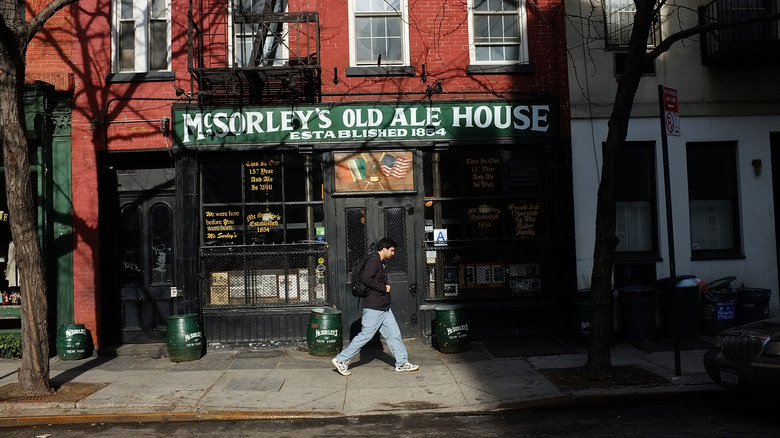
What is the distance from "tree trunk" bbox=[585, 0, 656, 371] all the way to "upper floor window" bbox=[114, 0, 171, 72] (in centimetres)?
773

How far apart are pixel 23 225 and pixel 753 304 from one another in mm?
11243

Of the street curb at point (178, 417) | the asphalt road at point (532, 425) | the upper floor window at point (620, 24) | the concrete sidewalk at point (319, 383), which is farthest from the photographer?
the upper floor window at point (620, 24)

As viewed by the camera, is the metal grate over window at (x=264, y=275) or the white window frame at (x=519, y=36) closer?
the metal grate over window at (x=264, y=275)

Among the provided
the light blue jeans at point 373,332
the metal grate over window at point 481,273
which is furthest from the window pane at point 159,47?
the light blue jeans at point 373,332

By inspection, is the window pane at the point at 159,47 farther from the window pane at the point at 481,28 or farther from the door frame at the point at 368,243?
the window pane at the point at 481,28

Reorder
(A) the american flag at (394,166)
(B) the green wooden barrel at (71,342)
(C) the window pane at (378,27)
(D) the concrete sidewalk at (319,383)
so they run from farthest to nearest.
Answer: (C) the window pane at (378,27) < (A) the american flag at (394,166) < (B) the green wooden barrel at (71,342) < (D) the concrete sidewalk at (319,383)

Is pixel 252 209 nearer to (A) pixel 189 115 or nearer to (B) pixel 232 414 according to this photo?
(A) pixel 189 115

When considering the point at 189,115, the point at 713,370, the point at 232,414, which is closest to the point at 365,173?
the point at 189,115

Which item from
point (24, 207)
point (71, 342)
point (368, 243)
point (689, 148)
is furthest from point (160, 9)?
point (689, 148)

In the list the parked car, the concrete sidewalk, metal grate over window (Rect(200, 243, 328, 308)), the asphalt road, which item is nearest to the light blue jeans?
the concrete sidewalk

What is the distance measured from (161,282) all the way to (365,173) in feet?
13.9

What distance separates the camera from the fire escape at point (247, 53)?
10.8 meters

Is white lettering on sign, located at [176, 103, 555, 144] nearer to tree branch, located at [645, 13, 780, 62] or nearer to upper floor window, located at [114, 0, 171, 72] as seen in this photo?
upper floor window, located at [114, 0, 171, 72]

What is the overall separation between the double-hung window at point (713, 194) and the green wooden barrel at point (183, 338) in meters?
9.11
